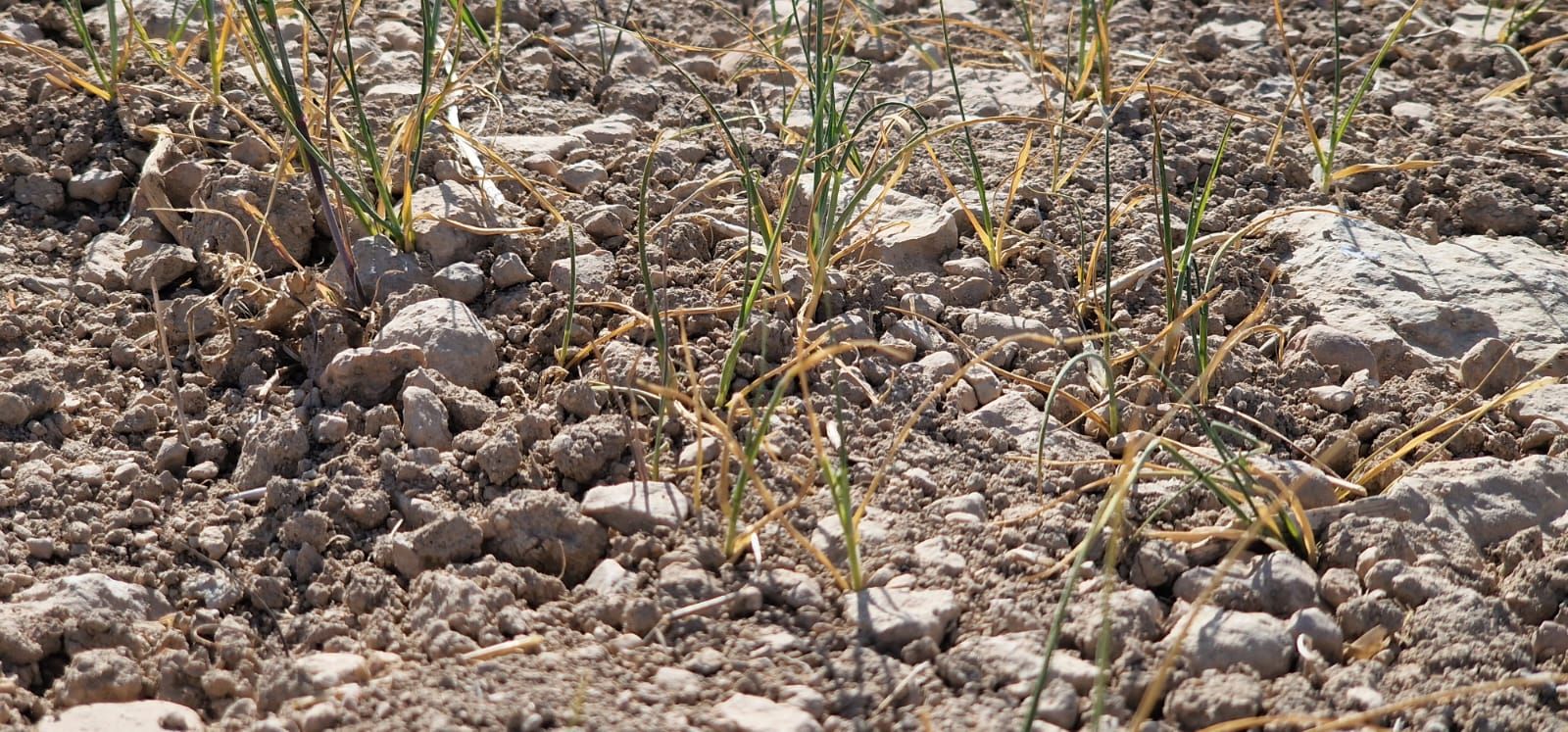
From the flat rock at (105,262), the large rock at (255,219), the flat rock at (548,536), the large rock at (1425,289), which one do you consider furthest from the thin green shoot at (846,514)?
the flat rock at (105,262)

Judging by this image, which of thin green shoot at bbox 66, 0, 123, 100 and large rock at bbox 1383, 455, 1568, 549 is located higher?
thin green shoot at bbox 66, 0, 123, 100

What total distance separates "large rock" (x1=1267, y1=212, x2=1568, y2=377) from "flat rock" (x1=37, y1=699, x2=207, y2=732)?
1738 millimetres

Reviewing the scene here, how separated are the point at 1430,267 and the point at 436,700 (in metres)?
1.76

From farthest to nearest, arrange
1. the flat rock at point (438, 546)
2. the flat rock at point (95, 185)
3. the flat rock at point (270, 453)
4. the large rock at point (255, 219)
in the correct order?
the flat rock at point (95, 185) → the large rock at point (255, 219) → the flat rock at point (270, 453) → the flat rock at point (438, 546)

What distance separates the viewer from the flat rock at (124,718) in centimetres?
147

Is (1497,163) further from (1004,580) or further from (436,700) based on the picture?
(436,700)

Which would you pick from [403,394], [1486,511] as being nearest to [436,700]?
[403,394]

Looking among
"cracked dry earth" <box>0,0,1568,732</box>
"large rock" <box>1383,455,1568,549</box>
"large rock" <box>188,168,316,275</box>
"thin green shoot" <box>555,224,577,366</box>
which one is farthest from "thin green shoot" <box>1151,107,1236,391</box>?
"large rock" <box>188,168,316,275</box>

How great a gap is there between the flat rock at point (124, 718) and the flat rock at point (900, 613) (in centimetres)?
76

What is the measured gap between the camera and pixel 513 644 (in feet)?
4.97

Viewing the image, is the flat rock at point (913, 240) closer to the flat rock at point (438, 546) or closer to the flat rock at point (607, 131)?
the flat rock at point (607, 131)

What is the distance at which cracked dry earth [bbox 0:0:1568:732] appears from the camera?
1515 mm

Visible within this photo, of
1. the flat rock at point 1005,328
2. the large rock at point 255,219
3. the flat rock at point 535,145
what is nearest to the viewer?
the flat rock at point 1005,328

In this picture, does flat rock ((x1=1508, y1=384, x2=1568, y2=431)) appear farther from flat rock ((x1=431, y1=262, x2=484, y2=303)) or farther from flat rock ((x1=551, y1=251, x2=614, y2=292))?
flat rock ((x1=431, y1=262, x2=484, y2=303))
